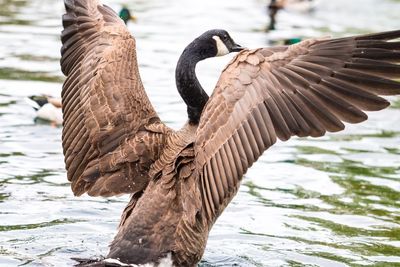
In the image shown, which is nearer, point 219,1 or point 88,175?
point 88,175

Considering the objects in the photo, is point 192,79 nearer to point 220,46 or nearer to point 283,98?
point 220,46

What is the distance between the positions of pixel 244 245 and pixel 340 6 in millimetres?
17283

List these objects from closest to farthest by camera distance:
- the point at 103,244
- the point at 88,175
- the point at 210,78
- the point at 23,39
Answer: the point at 88,175 → the point at 103,244 → the point at 210,78 → the point at 23,39

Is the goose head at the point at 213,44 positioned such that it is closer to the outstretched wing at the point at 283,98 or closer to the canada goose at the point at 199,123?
the canada goose at the point at 199,123

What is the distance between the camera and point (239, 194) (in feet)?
40.4

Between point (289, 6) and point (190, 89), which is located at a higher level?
point (190, 89)

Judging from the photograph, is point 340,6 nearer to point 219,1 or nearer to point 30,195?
point 219,1

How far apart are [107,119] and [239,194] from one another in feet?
10.8

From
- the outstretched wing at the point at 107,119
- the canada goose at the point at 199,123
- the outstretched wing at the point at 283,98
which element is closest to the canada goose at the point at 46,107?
the outstretched wing at the point at 107,119

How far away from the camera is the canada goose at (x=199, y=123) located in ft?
26.9

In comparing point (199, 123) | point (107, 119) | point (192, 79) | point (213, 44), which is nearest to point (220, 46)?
point (213, 44)

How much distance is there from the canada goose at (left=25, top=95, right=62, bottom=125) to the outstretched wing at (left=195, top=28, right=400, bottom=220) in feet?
22.2

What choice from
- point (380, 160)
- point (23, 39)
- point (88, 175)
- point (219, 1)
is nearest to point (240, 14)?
point (219, 1)

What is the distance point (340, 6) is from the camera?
26672 mm
